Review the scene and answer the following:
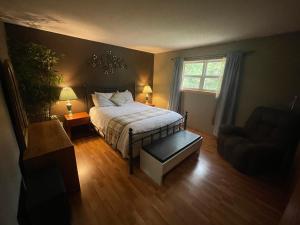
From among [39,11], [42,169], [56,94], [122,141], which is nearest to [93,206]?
[42,169]

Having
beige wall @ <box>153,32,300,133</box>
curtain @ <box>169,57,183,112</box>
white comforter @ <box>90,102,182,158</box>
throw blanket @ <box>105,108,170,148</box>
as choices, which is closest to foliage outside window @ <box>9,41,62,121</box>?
Result: white comforter @ <box>90,102,182,158</box>

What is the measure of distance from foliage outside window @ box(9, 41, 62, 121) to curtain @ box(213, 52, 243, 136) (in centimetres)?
377

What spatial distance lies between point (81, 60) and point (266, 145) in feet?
13.7

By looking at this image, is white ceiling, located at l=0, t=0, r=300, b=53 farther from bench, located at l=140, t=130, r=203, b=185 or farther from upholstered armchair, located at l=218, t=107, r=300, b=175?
bench, located at l=140, t=130, r=203, b=185

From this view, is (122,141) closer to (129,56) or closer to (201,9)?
(201,9)

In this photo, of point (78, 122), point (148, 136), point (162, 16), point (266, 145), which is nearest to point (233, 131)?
point (266, 145)

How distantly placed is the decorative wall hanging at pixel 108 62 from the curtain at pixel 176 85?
1.64 meters

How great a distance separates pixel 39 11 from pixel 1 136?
198 centimetres

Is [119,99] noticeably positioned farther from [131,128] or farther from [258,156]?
[258,156]

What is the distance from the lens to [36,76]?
8.43ft

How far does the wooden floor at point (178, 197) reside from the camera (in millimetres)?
1491

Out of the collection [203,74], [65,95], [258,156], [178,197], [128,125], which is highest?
[203,74]

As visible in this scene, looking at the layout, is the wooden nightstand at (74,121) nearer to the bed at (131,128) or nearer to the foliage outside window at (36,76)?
the bed at (131,128)

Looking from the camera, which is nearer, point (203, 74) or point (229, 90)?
point (229, 90)
